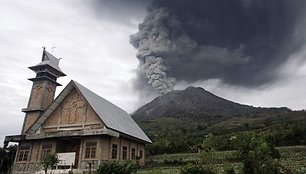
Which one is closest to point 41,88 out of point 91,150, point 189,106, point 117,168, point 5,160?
point 5,160

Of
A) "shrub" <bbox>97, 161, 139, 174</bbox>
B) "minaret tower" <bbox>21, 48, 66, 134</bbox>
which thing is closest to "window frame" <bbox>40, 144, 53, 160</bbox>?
"minaret tower" <bbox>21, 48, 66, 134</bbox>

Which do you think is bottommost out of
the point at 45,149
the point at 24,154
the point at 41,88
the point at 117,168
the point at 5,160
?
the point at 117,168

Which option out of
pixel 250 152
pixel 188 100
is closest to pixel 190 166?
pixel 250 152

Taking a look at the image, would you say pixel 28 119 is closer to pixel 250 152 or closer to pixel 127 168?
pixel 127 168

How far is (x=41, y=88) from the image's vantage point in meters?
31.1

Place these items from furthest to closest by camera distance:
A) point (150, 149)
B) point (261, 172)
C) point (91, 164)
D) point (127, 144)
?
point (150, 149), point (127, 144), point (91, 164), point (261, 172)

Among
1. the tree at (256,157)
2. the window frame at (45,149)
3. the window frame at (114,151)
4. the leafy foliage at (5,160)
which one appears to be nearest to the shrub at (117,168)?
the tree at (256,157)

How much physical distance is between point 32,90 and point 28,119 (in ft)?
10.6

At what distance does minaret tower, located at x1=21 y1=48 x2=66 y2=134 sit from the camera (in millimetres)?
30203

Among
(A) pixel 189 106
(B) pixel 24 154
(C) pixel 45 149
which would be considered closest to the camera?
(C) pixel 45 149

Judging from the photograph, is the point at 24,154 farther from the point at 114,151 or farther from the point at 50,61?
the point at 50,61

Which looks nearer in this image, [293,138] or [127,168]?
[127,168]

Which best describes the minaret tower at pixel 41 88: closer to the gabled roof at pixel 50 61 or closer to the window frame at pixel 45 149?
the gabled roof at pixel 50 61

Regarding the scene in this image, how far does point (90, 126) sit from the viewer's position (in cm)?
2438
